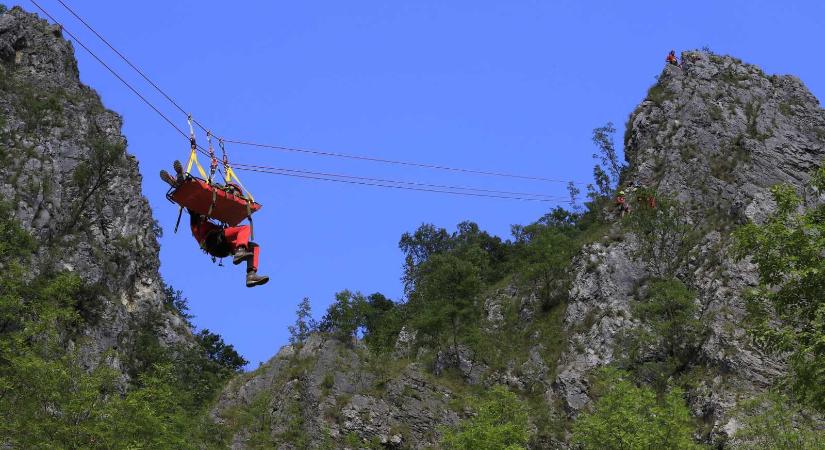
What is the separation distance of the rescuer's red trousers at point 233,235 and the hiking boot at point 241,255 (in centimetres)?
8

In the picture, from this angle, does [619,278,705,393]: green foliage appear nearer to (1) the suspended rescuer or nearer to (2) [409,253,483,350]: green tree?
(2) [409,253,483,350]: green tree

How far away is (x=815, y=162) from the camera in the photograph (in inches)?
2500

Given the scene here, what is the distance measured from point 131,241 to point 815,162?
50.2 m

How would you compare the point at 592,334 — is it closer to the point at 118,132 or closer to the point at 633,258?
the point at 633,258

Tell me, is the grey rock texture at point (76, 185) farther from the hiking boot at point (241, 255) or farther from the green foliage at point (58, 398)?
the hiking boot at point (241, 255)

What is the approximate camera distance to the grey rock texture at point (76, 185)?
66500mm

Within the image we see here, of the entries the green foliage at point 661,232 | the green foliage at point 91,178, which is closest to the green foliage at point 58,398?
the green foliage at point 661,232

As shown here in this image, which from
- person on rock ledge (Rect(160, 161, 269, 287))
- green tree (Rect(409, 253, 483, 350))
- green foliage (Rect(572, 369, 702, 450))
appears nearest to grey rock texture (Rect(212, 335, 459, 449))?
green tree (Rect(409, 253, 483, 350))

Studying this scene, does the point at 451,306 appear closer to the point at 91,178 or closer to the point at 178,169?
the point at 178,169

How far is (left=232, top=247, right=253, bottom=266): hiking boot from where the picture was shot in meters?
20.5

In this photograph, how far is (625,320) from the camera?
52.9 metres

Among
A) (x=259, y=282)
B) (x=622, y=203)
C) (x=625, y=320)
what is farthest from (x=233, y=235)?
(x=622, y=203)

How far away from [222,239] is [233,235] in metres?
0.34

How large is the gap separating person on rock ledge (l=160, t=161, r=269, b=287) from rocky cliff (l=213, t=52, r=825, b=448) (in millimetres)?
21559
